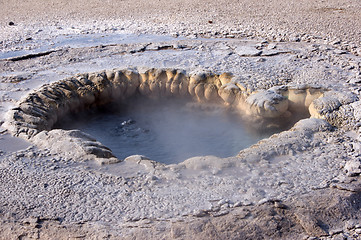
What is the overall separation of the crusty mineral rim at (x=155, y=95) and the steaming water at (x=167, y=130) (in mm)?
111

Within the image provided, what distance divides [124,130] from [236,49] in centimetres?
158

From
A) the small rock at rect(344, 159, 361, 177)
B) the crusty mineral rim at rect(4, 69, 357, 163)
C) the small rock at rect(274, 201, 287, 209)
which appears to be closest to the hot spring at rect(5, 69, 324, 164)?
the crusty mineral rim at rect(4, 69, 357, 163)

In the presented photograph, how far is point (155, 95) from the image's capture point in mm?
4062

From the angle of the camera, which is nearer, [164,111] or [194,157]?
[194,157]

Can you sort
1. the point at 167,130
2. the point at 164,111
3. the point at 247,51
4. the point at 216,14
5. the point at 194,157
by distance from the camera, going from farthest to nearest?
the point at 216,14, the point at 247,51, the point at 164,111, the point at 167,130, the point at 194,157

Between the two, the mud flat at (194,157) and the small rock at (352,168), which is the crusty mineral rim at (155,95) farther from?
the small rock at (352,168)

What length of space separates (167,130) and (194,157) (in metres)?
1.19

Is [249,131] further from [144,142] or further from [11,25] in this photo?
[11,25]

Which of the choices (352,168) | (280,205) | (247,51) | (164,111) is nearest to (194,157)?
(280,205)

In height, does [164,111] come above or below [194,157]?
below

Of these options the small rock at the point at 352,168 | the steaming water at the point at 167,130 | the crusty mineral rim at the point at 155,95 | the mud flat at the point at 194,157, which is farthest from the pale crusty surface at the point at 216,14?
the small rock at the point at 352,168

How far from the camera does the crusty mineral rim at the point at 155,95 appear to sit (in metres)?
3.23

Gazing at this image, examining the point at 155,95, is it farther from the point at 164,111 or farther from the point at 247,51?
the point at 247,51

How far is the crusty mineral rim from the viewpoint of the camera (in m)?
3.23
